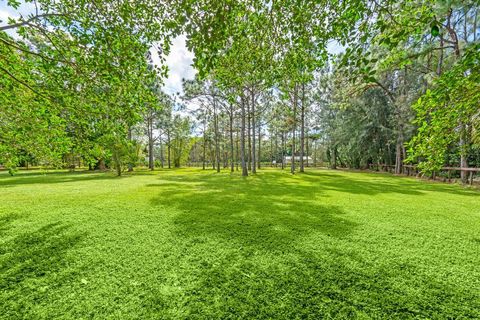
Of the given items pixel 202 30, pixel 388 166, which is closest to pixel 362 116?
pixel 388 166

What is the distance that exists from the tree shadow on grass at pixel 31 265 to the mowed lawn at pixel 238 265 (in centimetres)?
2

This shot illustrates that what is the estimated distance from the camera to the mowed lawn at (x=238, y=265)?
2096 millimetres

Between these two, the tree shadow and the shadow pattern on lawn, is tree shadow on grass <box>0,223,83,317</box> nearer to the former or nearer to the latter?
the shadow pattern on lawn

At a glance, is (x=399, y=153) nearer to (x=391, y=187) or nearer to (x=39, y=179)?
(x=391, y=187)

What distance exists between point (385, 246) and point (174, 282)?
11.0 ft

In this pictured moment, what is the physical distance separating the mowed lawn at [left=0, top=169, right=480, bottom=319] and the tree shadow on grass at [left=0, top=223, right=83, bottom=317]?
2 centimetres

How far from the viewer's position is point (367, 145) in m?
22.0

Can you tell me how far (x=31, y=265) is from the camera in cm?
283

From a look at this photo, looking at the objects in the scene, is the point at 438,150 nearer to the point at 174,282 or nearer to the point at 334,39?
the point at 334,39

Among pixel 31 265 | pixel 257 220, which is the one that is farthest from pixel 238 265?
pixel 31 265

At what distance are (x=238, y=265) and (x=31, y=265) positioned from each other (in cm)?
284

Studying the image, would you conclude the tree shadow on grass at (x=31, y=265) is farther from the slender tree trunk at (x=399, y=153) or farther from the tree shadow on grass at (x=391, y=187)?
the slender tree trunk at (x=399, y=153)

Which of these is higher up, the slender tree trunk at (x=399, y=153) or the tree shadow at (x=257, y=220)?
the slender tree trunk at (x=399, y=153)

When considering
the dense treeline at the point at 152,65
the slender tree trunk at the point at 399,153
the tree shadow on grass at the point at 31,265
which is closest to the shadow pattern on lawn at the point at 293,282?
the tree shadow on grass at the point at 31,265
